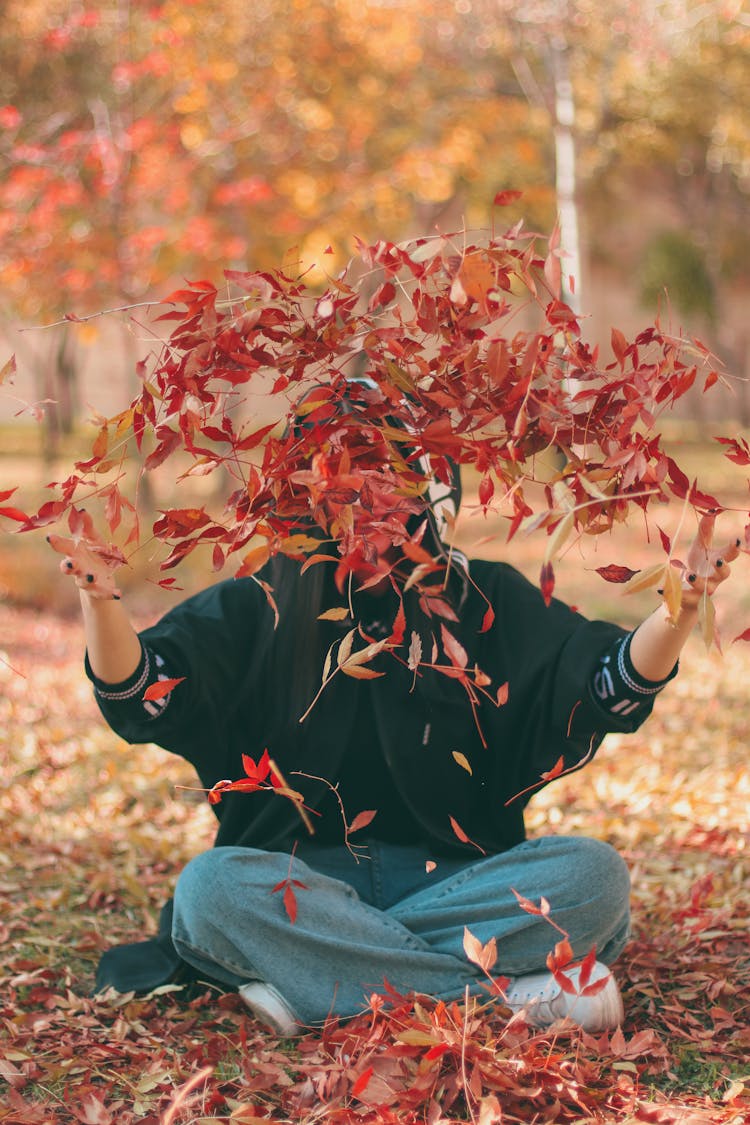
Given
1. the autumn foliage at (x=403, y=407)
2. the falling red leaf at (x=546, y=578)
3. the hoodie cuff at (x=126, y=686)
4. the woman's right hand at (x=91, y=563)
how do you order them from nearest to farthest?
1. the falling red leaf at (x=546, y=578)
2. the autumn foliage at (x=403, y=407)
3. the woman's right hand at (x=91, y=563)
4. the hoodie cuff at (x=126, y=686)

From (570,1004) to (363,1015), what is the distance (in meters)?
0.41

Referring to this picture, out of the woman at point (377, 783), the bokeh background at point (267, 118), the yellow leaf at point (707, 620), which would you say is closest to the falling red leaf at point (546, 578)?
the yellow leaf at point (707, 620)

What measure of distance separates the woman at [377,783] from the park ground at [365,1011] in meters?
0.11

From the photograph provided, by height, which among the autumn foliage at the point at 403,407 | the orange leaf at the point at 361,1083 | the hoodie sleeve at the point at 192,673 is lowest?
the orange leaf at the point at 361,1083

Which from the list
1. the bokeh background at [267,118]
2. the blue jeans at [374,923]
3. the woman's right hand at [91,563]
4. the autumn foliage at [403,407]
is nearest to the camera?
the autumn foliage at [403,407]

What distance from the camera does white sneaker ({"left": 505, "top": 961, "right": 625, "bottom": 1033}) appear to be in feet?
7.59

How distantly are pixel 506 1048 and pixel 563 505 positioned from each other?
107cm

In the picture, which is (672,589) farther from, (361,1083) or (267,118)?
(267,118)

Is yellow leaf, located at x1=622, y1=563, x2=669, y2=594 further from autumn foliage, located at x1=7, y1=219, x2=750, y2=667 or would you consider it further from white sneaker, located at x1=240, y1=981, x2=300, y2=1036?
white sneaker, located at x1=240, y1=981, x2=300, y2=1036

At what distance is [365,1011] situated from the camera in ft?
7.68

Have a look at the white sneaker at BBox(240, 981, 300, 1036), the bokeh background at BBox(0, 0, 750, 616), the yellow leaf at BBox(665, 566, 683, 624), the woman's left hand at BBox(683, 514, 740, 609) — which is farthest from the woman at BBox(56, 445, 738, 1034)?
the bokeh background at BBox(0, 0, 750, 616)

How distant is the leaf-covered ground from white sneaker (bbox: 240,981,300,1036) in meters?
0.03

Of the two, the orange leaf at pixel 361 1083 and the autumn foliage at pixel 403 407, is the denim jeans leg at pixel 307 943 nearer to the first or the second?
the orange leaf at pixel 361 1083

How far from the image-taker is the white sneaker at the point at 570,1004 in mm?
2312
